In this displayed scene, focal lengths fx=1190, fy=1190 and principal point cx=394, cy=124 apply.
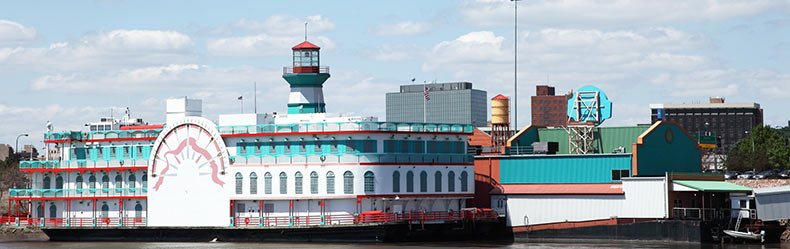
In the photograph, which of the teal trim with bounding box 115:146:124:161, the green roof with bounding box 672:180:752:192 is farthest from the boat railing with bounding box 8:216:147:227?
the green roof with bounding box 672:180:752:192

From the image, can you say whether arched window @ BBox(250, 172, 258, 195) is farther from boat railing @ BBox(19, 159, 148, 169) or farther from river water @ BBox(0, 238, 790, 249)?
boat railing @ BBox(19, 159, 148, 169)

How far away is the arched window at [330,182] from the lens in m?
71.6

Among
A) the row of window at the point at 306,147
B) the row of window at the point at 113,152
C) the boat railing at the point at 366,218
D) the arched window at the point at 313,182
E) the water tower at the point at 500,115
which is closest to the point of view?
the boat railing at the point at 366,218

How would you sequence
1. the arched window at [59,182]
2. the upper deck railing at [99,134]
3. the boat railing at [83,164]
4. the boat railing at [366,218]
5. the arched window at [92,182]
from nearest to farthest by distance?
1. the boat railing at [366,218]
2. the boat railing at [83,164]
3. the upper deck railing at [99,134]
4. the arched window at [92,182]
5. the arched window at [59,182]

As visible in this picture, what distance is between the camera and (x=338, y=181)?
71312mm

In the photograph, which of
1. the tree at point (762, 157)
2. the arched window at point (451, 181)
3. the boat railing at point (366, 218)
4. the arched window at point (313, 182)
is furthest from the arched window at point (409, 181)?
the tree at point (762, 157)

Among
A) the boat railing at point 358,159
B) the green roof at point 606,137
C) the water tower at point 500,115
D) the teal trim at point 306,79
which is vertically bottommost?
the boat railing at point 358,159

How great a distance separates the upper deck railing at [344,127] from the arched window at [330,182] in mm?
2712

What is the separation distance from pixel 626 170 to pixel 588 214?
11.8 feet

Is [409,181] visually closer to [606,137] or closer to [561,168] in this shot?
[561,168]

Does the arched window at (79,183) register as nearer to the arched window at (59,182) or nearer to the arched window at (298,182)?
the arched window at (59,182)

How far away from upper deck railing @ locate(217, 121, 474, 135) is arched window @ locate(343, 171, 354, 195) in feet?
9.01

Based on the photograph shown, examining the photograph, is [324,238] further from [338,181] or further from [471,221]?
[471,221]

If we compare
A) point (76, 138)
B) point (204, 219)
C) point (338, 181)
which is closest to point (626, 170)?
point (338, 181)
